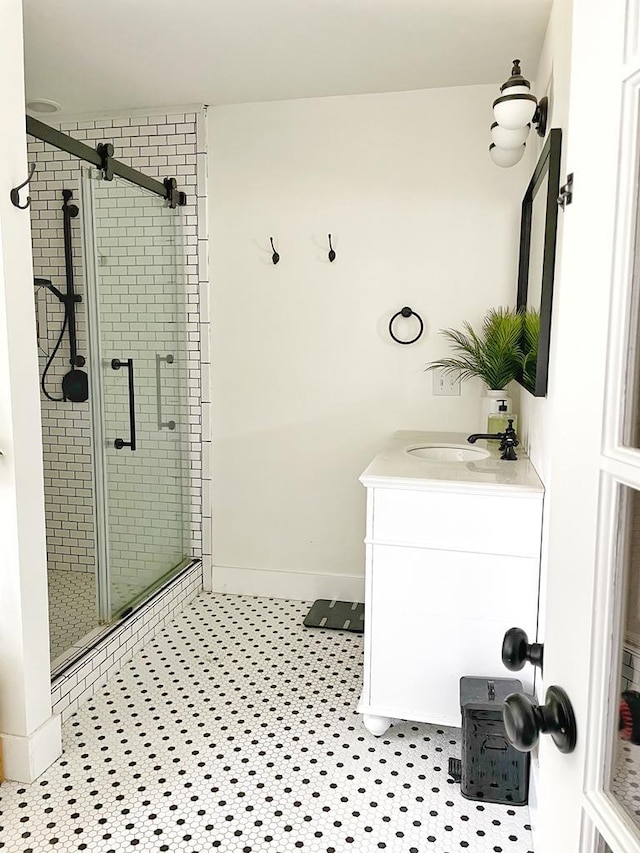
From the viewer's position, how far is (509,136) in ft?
7.20

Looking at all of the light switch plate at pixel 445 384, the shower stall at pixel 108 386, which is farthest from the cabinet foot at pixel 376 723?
the light switch plate at pixel 445 384

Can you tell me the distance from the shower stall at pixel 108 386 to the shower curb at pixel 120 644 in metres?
0.07

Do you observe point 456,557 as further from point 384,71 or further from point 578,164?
point 384,71

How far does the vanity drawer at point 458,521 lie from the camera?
2.02 metres

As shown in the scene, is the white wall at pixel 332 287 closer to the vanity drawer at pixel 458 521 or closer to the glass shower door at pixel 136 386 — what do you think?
the glass shower door at pixel 136 386

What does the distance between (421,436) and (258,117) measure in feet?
5.42

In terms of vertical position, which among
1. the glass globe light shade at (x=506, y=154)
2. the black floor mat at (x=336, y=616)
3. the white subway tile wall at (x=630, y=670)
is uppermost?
the glass globe light shade at (x=506, y=154)

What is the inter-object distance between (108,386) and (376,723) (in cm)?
163

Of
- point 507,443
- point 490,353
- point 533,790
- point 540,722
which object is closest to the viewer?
point 540,722

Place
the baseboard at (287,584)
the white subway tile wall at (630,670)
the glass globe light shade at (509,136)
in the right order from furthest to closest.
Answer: the baseboard at (287,584), the glass globe light shade at (509,136), the white subway tile wall at (630,670)

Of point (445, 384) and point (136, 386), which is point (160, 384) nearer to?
point (136, 386)

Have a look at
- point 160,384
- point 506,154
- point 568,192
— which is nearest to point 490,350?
point 506,154

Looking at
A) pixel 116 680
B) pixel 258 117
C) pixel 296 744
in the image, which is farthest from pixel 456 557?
pixel 258 117

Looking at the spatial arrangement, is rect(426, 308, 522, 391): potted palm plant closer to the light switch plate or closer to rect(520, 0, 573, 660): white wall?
the light switch plate
